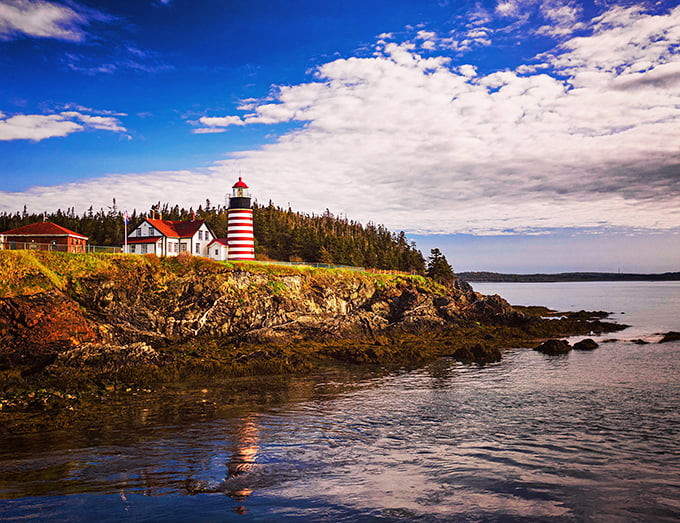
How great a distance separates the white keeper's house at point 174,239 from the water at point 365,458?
34.4 m

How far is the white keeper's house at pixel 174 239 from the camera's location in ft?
181

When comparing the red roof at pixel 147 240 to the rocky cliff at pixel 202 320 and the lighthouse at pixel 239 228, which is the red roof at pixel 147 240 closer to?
the lighthouse at pixel 239 228

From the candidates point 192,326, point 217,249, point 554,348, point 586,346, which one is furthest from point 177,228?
point 586,346

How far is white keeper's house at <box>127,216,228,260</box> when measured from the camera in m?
55.3

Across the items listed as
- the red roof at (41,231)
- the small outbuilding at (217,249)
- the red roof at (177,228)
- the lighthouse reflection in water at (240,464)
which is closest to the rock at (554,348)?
the lighthouse reflection in water at (240,464)

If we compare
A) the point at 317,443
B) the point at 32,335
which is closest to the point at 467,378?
the point at 317,443

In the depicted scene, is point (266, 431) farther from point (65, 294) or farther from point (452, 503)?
point (65, 294)

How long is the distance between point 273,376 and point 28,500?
1721 cm

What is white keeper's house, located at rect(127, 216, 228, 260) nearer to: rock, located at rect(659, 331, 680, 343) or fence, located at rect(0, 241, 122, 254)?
fence, located at rect(0, 241, 122, 254)

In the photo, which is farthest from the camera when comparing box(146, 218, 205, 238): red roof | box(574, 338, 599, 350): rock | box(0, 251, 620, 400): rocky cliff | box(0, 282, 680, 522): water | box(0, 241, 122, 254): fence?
box(146, 218, 205, 238): red roof

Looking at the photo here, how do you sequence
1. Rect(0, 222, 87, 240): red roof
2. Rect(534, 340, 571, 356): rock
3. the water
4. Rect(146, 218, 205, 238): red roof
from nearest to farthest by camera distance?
the water, Rect(534, 340, 571, 356): rock, Rect(0, 222, 87, 240): red roof, Rect(146, 218, 205, 238): red roof

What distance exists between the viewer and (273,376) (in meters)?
28.3

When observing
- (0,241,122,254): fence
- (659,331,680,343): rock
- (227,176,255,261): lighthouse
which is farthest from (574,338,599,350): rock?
(0,241,122,254): fence

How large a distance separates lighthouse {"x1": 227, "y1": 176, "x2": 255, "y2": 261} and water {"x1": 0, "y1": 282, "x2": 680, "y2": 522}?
91.5 ft
